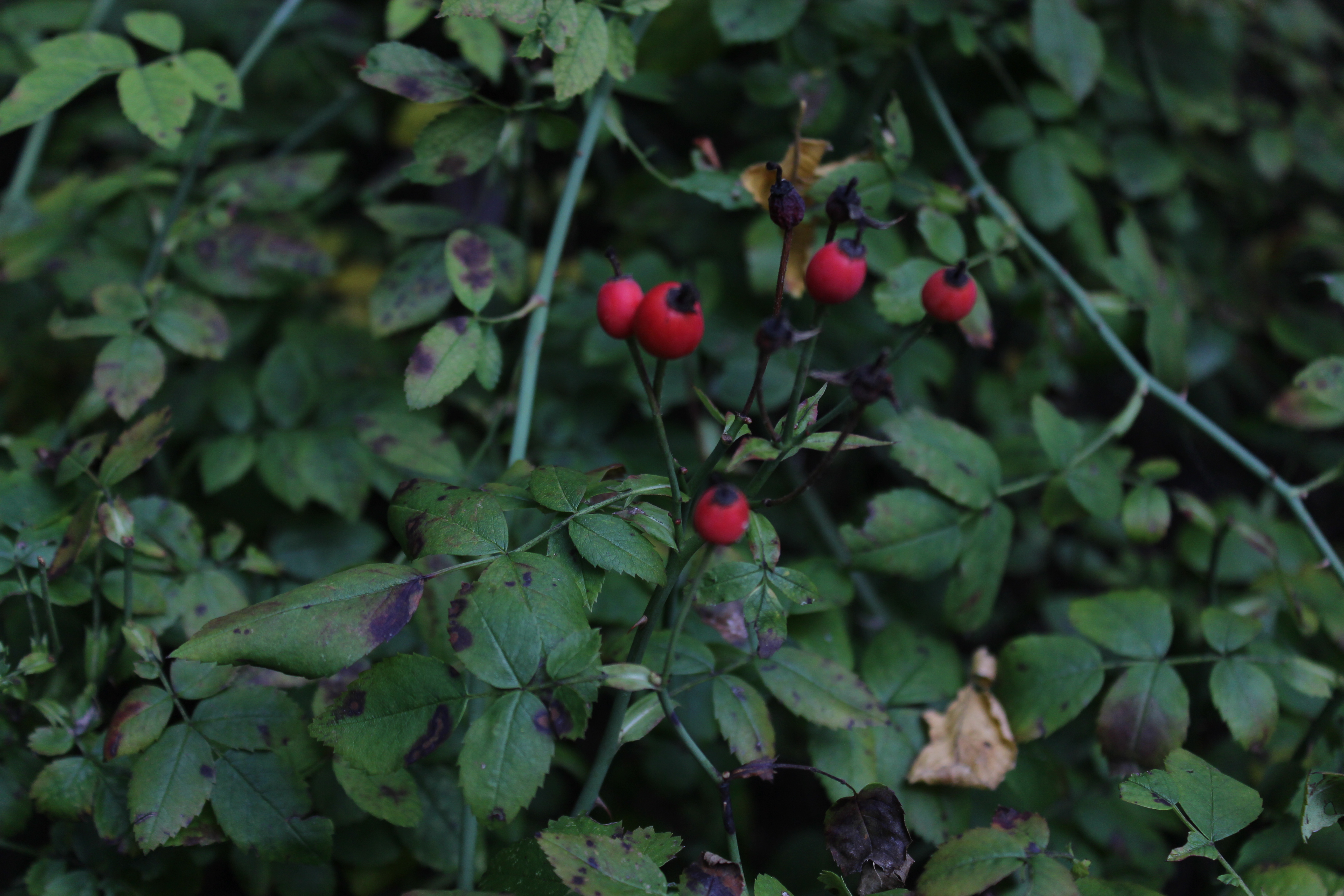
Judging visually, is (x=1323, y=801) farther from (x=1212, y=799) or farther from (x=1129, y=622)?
(x=1129, y=622)

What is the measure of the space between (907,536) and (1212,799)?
46 cm

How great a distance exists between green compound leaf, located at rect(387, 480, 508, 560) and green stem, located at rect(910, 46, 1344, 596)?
97cm

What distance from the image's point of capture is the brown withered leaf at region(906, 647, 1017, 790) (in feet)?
3.69

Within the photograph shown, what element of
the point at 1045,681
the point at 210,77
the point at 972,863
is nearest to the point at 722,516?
the point at 972,863

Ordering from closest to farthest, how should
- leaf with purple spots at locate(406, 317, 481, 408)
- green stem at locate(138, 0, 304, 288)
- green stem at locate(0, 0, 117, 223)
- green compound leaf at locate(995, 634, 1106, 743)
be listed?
leaf with purple spots at locate(406, 317, 481, 408) < green compound leaf at locate(995, 634, 1106, 743) < green stem at locate(138, 0, 304, 288) < green stem at locate(0, 0, 117, 223)

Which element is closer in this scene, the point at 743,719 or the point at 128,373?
the point at 743,719

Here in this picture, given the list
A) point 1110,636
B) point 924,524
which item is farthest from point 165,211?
point 1110,636

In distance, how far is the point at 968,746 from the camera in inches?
45.1

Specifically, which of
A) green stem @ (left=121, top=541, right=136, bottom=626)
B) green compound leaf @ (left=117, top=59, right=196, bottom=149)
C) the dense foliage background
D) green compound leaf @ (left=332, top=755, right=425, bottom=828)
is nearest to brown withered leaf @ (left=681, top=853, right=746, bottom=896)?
the dense foliage background

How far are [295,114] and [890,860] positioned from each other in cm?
191

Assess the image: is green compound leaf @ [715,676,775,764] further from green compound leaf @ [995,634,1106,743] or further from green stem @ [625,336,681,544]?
green compound leaf @ [995,634,1106,743]

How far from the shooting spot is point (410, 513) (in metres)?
0.90

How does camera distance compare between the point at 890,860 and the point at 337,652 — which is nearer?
the point at 337,652

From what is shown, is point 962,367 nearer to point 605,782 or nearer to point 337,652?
point 605,782
